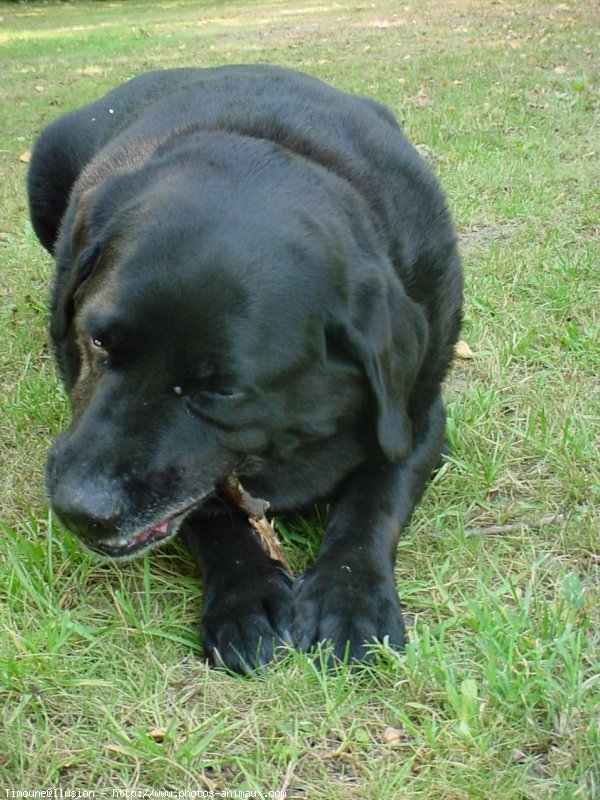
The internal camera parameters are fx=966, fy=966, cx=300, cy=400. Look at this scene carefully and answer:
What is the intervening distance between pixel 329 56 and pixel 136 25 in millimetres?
7830

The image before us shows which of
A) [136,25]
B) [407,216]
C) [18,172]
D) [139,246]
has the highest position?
[139,246]

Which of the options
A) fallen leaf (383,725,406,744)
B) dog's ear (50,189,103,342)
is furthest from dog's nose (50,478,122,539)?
fallen leaf (383,725,406,744)

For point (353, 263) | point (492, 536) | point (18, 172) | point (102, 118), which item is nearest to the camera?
point (353, 263)

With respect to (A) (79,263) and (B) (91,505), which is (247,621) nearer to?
(B) (91,505)

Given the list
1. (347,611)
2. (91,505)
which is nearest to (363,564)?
(347,611)

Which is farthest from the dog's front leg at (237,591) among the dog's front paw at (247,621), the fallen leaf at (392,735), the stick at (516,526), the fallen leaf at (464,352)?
the fallen leaf at (464,352)

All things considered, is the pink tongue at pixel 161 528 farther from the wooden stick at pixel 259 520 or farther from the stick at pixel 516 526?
the stick at pixel 516 526

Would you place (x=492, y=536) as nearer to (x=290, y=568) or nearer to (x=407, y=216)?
(x=290, y=568)

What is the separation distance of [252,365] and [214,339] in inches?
3.9

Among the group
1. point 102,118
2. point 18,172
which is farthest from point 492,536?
point 18,172

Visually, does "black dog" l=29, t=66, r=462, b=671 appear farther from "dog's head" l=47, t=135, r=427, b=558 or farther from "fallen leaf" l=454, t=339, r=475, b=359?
"fallen leaf" l=454, t=339, r=475, b=359

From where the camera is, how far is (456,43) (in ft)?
33.8

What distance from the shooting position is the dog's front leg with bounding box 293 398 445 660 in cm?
203

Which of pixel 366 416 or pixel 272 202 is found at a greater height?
pixel 272 202
